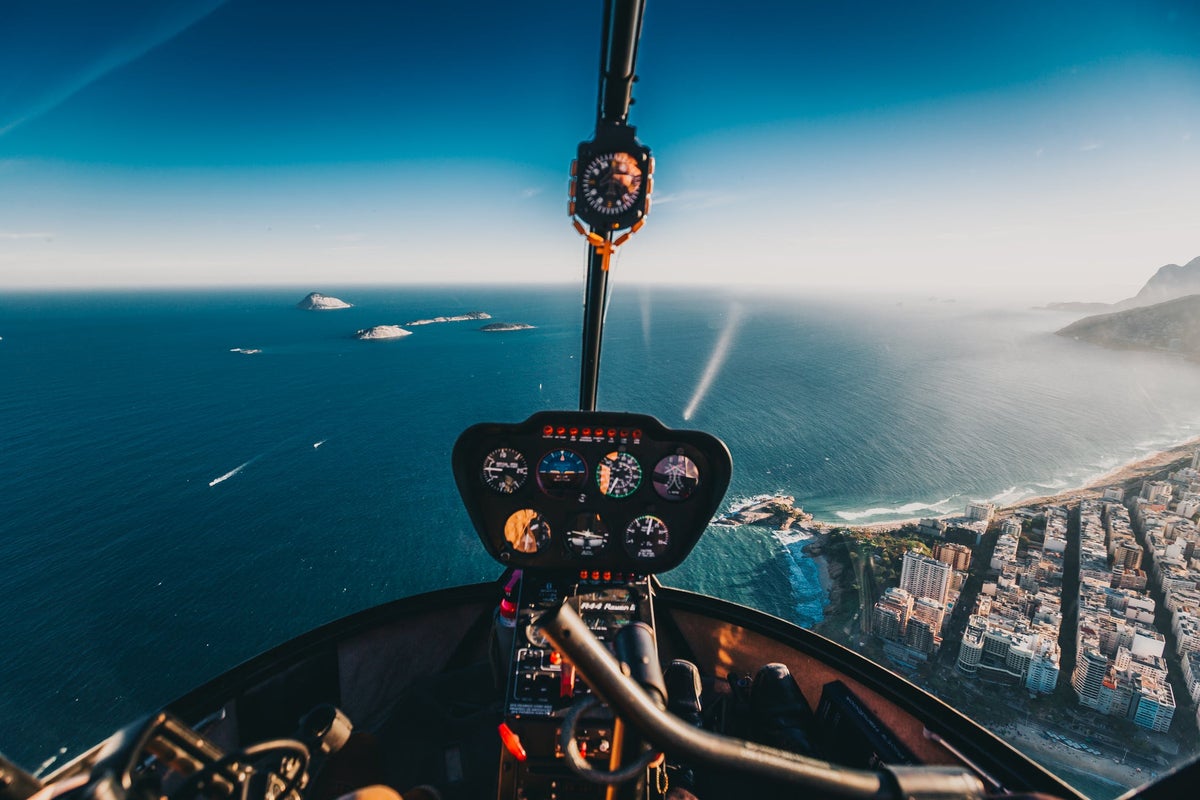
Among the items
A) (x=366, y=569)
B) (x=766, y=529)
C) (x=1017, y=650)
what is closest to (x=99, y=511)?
(x=366, y=569)

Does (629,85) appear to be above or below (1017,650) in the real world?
above

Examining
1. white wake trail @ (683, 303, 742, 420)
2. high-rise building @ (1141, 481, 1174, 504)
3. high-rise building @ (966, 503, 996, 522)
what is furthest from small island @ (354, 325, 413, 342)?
high-rise building @ (1141, 481, 1174, 504)

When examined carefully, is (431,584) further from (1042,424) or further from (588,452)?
(1042,424)

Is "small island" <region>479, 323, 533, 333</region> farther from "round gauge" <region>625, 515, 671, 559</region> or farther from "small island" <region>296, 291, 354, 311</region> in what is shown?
"round gauge" <region>625, 515, 671, 559</region>

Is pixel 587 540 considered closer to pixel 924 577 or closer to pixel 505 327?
pixel 924 577

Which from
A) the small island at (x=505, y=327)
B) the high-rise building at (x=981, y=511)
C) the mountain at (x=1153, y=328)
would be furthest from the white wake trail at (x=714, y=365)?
the mountain at (x=1153, y=328)

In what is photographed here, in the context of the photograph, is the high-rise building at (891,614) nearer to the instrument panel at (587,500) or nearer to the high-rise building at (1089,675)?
the high-rise building at (1089,675)
